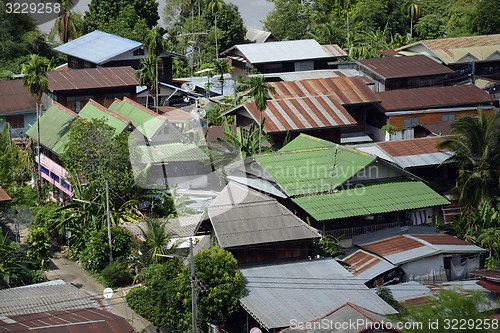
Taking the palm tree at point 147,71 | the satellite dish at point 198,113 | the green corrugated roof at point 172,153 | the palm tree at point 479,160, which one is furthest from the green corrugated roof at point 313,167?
the palm tree at point 147,71

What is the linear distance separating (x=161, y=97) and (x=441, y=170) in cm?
2528

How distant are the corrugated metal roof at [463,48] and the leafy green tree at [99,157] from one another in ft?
92.7

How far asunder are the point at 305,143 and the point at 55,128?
44.9ft

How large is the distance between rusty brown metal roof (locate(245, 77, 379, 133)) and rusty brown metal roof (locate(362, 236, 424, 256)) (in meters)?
11.3

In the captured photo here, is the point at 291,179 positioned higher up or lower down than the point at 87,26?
lower down

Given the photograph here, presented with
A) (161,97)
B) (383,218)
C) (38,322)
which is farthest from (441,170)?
(161,97)

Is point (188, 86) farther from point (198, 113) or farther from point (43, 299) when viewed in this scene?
point (43, 299)

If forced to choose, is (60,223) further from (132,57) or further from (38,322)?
(132,57)

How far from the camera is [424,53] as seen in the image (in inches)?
2361

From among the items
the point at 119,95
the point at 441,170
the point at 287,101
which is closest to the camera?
the point at 441,170

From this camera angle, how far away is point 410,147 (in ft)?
126

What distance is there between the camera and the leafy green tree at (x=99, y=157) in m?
35.9

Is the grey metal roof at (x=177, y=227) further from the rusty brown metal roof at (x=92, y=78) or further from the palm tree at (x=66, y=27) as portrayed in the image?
the palm tree at (x=66, y=27)

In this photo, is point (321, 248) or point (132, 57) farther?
point (132, 57)
